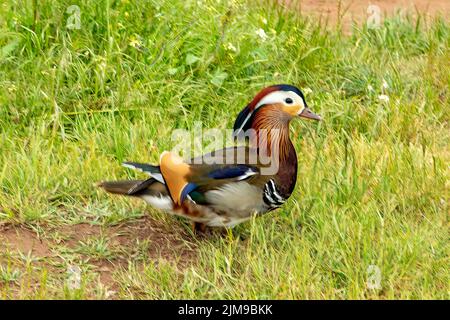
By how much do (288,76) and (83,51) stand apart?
1124 millimetres

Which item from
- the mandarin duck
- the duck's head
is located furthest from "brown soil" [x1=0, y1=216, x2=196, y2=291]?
the duck's head

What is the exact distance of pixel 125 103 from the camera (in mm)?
5602

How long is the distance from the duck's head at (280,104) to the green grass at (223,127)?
434 millimetres

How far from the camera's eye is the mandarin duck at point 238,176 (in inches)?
173

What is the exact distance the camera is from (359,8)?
7.28 meters

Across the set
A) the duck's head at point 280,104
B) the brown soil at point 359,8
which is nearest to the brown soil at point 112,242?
the duck's head at point 280,104

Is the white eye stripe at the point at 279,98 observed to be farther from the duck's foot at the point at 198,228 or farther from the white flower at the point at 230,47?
the white flower at the point at 230,47

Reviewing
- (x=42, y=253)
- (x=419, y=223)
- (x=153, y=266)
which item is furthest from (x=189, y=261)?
(x=419, y=223)

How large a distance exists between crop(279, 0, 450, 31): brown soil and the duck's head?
2336 millimetres

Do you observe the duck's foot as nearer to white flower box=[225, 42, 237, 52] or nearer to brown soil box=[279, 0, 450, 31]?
white flower box=[225, 42, 237, 52]

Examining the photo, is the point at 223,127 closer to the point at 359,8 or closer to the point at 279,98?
the point at 279,98

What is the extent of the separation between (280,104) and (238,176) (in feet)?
1.26

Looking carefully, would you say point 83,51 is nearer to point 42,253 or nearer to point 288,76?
point 288,76

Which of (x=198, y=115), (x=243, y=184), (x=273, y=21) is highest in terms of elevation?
(x=273, y=21)
